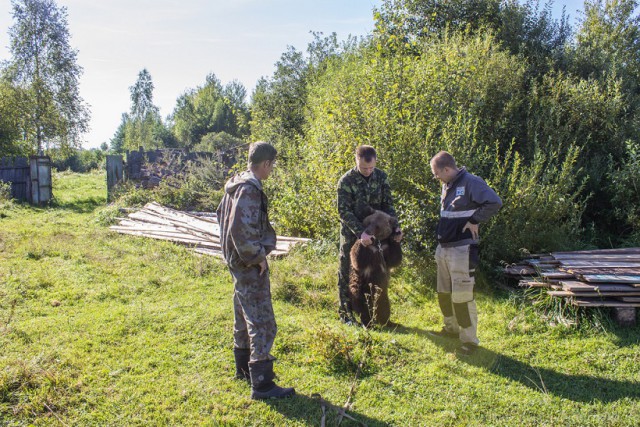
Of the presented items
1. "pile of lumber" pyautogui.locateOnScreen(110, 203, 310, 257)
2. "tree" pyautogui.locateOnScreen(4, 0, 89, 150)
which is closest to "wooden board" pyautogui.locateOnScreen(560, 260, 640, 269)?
"pile of lumber" pyautogui.locateOnScreen(110, 203, 310, 257)

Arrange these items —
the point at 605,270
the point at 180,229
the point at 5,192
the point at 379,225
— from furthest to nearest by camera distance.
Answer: the point at 5,192 < the point at 180,229 < the point at 605,270 < the point at 379,225

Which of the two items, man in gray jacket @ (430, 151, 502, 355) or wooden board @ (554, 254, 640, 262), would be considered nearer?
man in gray jacket @ (430, 151, 502, 355)

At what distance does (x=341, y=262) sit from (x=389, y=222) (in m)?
0.92

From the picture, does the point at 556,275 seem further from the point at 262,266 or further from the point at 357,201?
the point at 262,266

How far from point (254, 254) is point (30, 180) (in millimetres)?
17301

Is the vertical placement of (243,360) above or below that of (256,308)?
below

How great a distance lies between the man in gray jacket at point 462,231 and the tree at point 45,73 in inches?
→ 1092

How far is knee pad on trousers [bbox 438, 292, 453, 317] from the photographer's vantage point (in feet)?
17.4

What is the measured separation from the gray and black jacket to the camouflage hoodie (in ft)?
7.08

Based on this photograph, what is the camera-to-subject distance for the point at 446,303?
5328 mm

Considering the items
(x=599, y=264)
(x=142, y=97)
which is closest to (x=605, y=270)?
(x=599, y=264)

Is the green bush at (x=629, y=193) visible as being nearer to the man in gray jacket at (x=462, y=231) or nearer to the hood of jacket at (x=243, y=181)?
the man in gray jacket at (x=462, y=231)

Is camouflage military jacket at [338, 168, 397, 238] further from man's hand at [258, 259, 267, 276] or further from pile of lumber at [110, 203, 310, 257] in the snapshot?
pile of lumber at [110, 203, 310, 257]

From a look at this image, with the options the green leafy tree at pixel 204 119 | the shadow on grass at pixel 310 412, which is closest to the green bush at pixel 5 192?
the shadow on grass at pixel 310 412
